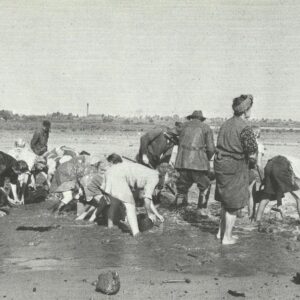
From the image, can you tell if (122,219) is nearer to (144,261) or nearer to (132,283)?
(144,261)

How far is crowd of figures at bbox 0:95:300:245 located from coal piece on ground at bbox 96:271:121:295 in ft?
7.38

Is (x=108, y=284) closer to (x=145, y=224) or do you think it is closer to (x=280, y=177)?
(x=145, y=224)

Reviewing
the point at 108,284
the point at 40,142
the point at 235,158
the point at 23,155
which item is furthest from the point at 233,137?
the point at 40,142

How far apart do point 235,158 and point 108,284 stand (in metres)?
2.64

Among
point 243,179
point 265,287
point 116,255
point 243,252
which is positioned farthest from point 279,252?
point 116,255

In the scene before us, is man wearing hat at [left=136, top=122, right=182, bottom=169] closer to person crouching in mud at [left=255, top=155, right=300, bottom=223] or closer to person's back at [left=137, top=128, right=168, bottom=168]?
person's back at [left=137, top=128, right=168, bottom=168]

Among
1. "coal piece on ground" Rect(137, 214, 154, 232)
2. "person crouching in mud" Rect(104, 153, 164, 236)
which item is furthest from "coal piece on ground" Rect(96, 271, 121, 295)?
"coal piece on ground" Rect(137, 214, 154, 232)

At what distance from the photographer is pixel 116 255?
7062mm

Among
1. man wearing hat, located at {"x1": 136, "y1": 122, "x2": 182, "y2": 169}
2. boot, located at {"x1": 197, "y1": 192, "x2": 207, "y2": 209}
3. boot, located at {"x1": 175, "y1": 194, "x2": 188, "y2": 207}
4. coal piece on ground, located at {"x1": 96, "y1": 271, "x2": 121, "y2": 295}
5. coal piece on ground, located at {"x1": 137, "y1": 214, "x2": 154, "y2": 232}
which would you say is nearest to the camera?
coal piece on ground, located at {"x1": 96, "y1": 271, "x2": 121, "y2": 295}

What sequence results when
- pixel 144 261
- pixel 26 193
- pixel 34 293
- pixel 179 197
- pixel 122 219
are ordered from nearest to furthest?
pixel 34 293, pixel 144 261, pixel 122 219, pixel 179 197, pixel 26 193

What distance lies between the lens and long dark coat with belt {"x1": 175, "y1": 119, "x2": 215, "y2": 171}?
946 centimetres

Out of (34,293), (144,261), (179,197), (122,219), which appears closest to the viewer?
(34,293)

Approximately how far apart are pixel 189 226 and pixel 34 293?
3897 mm

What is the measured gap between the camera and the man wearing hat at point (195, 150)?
946 cm
